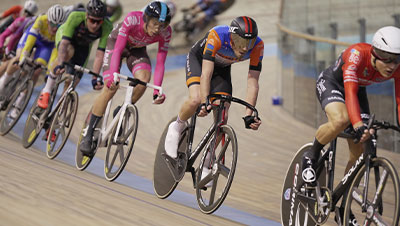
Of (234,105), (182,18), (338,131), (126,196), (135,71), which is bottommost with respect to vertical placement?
(126,196)

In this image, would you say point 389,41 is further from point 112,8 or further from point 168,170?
point 112,8

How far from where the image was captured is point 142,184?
6.29 metres

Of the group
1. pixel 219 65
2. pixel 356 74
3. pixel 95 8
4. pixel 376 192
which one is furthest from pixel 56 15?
pixel 376 192

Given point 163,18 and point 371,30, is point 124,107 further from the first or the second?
point 371,30

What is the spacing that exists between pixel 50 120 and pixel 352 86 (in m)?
3.73

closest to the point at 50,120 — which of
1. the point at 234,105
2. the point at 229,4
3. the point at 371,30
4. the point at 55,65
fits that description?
the point at 55,65

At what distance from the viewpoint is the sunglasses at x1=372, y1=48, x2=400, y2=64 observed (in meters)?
3.91

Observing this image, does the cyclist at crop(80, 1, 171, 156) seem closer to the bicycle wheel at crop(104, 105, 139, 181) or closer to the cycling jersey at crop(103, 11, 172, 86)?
the cycling jersey at crop(103, 11, 172, 86)

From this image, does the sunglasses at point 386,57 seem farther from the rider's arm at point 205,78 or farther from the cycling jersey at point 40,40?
the cycling jersey at point 40,40

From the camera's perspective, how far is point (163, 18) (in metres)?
5.46

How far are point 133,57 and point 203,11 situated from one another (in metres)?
13.9

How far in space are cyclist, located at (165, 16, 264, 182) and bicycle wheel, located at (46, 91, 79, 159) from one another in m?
1.60

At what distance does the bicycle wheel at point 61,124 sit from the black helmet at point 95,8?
0.76 meters

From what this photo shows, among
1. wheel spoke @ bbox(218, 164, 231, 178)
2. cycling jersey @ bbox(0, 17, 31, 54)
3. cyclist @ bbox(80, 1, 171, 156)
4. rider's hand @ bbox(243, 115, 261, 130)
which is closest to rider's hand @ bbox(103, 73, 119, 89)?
cyclist @ bbox(80, 1, 171, 156)
